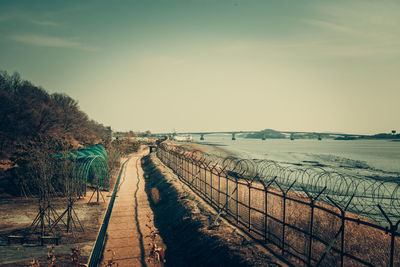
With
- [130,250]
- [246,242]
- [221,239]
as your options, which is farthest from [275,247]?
[130,250]

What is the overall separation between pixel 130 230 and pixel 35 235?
4239 millimetres

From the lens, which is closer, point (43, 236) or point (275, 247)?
point (275, 247)

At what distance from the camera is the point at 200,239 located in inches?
492

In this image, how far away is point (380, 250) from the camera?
1155 centimetres

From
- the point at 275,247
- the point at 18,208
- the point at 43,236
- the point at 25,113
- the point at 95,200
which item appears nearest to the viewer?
the point at 275,247

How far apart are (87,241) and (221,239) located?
6071mm

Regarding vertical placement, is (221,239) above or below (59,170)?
below

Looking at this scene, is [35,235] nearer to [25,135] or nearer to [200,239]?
[200,239]

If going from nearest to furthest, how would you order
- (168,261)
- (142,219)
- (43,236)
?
(168,261)
(43,236)
(142,219)

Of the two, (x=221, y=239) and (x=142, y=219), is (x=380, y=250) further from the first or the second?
(x=142, y=219)

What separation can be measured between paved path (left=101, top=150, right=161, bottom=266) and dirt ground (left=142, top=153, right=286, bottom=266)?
89cm

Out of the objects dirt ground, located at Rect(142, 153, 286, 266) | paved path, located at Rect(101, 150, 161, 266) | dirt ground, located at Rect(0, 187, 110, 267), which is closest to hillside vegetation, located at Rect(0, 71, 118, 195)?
dirt ground, located at Rect(0, 187, 110, 267)

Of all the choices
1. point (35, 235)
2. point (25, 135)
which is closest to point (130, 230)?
point (35, 235)

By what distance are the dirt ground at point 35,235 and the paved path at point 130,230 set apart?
2.74ft
